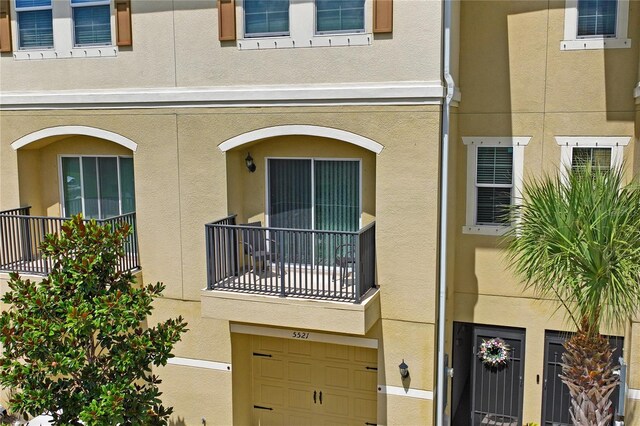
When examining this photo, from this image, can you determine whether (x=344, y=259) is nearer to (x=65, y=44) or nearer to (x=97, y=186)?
(x=97, y=186)

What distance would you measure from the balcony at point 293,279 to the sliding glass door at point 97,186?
102 inches

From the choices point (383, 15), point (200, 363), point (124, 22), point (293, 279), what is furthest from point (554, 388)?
point (124, 22)

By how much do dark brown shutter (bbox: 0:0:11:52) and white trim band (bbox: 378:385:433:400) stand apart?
9704 millimetres

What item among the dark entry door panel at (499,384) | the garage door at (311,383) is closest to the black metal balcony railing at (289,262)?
the garage door at (311,383)

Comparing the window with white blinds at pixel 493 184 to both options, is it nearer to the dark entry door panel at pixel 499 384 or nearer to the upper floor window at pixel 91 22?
the dark entry door panel at pixel 499 384

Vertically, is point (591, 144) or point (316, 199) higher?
point (591, 144)

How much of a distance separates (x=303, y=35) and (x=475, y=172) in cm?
402

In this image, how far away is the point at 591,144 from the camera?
10883mm

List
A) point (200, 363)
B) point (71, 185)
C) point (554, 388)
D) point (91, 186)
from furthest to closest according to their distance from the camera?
point (71, 185) → point (91, 186) → point (200, 363) → point (554, 388)

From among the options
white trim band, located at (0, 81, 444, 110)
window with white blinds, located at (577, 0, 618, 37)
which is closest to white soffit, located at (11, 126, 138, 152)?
white trim band, located at (0, 81, 444, 110)

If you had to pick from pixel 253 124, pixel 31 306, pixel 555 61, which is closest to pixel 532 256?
pixel 555 61

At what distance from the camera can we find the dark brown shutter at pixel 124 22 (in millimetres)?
11391

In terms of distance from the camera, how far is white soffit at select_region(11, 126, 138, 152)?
38.5 ft

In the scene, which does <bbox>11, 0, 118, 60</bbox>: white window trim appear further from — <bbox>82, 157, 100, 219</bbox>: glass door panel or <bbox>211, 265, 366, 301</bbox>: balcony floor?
<bbox>211, 265, 366, 301</bbox>: balcony floor
